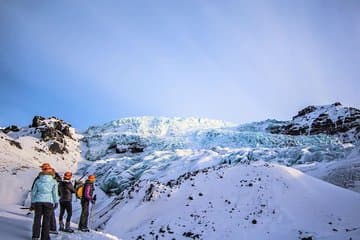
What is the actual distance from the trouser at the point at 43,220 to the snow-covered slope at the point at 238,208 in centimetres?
972

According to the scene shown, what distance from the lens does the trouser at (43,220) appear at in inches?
336

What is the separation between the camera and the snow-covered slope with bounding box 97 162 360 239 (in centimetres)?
1750

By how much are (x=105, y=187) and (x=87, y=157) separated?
2350 centimetres

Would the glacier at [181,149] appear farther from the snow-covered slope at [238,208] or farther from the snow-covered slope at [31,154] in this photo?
the snow-covered slope at [238,208]

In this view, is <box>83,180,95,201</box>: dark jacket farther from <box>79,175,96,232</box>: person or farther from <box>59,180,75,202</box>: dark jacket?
<box>59,180,75,202</box>: dark jacket

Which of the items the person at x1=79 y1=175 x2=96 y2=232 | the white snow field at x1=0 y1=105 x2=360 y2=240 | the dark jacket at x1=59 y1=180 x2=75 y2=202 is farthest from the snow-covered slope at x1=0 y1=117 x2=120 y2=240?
the dark jacket at x1=59 y1=180 x2=75 y2=202

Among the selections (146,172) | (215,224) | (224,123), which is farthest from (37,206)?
(224,123)

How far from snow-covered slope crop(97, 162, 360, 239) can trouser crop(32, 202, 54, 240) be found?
972 cm

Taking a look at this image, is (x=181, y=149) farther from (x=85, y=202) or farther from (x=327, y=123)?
(x=85, y=202)

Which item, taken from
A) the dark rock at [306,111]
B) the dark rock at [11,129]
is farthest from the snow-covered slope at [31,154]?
the dark rock at [306,111]

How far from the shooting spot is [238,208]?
19469 millimetres

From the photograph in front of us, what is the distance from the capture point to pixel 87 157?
64.2 metres

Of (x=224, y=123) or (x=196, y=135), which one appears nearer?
(x=196, y=135)

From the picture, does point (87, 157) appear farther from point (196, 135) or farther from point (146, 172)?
point (146, 172)
